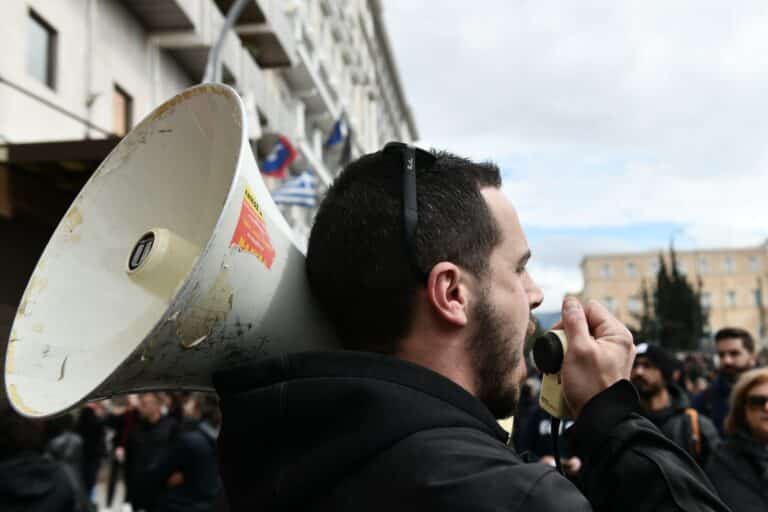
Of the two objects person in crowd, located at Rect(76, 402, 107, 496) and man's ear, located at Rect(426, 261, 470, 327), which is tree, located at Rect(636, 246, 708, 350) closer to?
person in crowd, located at Rect(76, 402, 107, 496)

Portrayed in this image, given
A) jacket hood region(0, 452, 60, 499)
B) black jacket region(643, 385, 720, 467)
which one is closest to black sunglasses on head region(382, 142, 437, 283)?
jacket hood region(0, 452, 60, 499)

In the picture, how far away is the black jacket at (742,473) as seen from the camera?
3934mm

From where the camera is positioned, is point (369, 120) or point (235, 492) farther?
point (369, 120)

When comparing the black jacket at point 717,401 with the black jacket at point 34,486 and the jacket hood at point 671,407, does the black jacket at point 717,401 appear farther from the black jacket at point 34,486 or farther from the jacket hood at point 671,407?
the black jacket at point 34,486

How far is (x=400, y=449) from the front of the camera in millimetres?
1262

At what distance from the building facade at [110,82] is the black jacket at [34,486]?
1239 millimetres

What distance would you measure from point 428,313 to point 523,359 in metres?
0.25

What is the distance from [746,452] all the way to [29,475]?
352cm

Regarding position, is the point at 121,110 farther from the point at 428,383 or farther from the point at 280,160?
the point at 428,383

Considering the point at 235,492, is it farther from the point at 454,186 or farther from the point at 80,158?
the point at 80,158

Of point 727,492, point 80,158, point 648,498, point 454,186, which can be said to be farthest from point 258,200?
point 80,158

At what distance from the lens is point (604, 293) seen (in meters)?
98.4

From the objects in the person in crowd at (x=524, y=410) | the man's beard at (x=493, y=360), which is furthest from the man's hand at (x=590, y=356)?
the person in crowd at (x=524, y=410)

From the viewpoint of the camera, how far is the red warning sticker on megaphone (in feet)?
4.73
